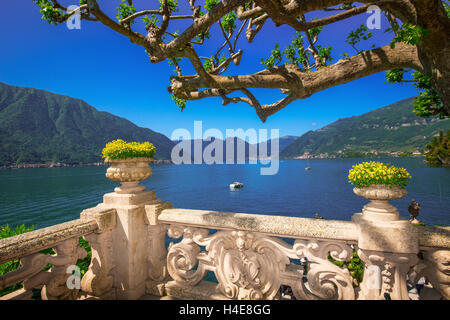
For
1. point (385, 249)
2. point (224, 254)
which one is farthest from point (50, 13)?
point (385, 249)

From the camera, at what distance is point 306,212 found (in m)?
56.9

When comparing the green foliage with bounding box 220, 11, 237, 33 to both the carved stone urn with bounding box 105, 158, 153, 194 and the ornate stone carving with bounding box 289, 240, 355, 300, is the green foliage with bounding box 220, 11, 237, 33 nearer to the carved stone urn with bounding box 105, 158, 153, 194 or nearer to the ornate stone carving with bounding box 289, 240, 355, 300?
the carved stone urn with bounding box 105, 158, 153, 194

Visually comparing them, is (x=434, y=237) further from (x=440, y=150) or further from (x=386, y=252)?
(x=440, y=150)

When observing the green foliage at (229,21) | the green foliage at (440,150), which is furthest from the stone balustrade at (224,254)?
the green foliage at (440,150)

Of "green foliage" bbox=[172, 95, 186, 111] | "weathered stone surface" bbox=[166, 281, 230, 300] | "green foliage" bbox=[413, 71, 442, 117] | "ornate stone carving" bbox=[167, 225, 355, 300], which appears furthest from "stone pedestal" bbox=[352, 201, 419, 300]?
"green foliage" bbox=[413, 71, 442, 117]

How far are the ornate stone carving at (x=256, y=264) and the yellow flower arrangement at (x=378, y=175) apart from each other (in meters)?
0.96

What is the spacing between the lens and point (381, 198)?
277 cm

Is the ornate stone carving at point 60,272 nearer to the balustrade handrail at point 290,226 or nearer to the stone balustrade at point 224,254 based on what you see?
the stone balustrade at point 224,254

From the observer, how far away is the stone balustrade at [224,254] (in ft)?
9.08

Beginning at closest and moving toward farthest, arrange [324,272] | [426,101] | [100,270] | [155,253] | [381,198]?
[381,198], [324,272], [100,270], [155,253], [426,101]

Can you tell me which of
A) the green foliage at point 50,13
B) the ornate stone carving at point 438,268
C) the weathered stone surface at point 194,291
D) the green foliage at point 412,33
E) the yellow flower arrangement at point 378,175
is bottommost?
A: the weathered stone surface at point 194,291

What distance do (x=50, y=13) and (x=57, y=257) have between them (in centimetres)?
579
